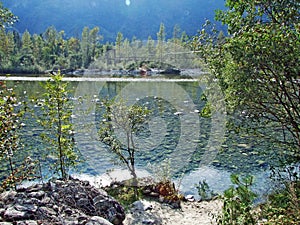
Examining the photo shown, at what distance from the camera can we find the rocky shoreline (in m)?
3.45

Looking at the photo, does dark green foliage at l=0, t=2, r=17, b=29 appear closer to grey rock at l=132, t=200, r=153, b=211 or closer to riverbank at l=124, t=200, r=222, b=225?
riverbank at l=124, t=200, r=222, b=225

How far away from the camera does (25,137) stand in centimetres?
1068

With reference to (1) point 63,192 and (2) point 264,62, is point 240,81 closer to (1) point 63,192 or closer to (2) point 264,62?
(2) point 264,62

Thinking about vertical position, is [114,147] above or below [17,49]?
below

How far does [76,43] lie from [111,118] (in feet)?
200

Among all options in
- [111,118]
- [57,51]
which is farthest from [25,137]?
[57,51]

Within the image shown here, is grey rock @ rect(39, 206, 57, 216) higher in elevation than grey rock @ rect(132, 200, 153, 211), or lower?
higher

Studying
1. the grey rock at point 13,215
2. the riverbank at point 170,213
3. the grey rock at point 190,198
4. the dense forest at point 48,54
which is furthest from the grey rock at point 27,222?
the dense forest at point 48,54

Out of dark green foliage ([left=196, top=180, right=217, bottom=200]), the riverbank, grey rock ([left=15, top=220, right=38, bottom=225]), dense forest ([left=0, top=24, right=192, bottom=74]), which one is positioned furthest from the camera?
dense forest ([left=0, top=24, right=192, bottom=74])

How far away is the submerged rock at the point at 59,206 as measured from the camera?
3408 millimetres

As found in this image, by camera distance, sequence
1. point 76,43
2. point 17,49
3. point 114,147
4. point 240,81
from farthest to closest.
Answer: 1. point 76,43
2. point 17,49
3. point 114,147
4. point 240,81

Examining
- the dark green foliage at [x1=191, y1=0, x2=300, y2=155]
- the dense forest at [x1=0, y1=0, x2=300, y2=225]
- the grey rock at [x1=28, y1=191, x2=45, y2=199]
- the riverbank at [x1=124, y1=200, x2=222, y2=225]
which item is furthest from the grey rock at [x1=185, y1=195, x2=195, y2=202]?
the grey rock at [x1=28, y1=191, x2=45, y2=199]

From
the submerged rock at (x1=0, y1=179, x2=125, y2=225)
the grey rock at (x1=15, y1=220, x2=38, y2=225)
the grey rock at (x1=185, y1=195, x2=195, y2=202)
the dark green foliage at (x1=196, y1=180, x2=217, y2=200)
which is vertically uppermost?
the grey rock at (x1=15, y1=220, x2=38, y2=225)

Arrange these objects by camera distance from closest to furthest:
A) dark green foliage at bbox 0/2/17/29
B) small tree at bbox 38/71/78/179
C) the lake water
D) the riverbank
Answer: dark green foliage at bbox 0/2/17/29
the riverbank
small tree at bbox 38/71/78/179
the lake water
